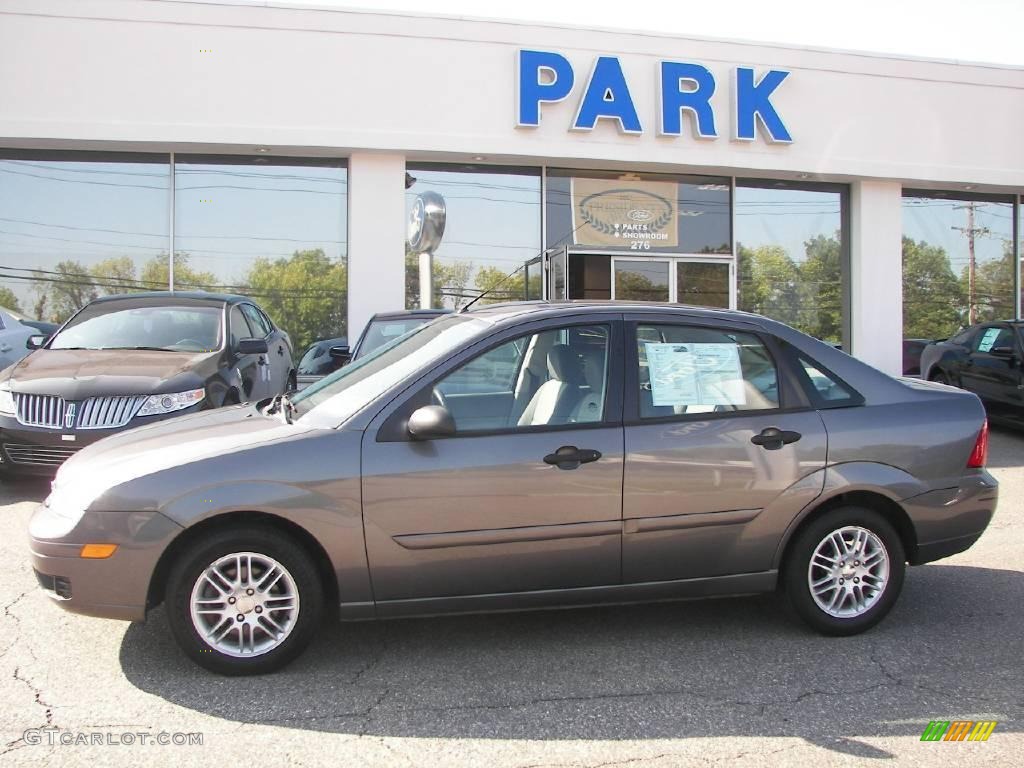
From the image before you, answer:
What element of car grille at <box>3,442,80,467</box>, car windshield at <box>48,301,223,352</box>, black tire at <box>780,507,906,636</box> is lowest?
black tire at <box>780,507,906,636</box>

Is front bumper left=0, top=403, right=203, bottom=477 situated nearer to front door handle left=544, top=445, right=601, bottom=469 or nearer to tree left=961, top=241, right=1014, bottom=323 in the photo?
front door handle left=544, top=445, right=601, bottom=469

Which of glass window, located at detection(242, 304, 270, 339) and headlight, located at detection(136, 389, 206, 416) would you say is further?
glass window, located at detection(242, 304, 270, 339)

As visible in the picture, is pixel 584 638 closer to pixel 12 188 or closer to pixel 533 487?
pixel 533 487

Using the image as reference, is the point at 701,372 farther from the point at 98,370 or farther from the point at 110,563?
the point at 98,370

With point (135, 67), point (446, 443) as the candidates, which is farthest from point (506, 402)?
point (135, 67)

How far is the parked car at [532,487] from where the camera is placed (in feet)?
12.0

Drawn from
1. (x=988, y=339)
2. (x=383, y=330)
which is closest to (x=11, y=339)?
(x=383, y=330)

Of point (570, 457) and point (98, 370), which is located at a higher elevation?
point (98, 370)

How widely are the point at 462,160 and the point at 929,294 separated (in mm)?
8513

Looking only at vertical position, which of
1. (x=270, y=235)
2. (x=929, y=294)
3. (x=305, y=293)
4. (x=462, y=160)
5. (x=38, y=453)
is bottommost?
(x=38, y=453)

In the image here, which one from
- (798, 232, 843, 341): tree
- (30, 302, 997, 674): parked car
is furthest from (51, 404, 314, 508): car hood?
(798, 232, 843, 341): tree

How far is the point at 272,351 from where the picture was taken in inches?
371

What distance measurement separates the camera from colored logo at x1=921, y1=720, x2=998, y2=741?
10.9 feet

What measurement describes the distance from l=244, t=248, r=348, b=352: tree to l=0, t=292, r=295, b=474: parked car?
3883mm
